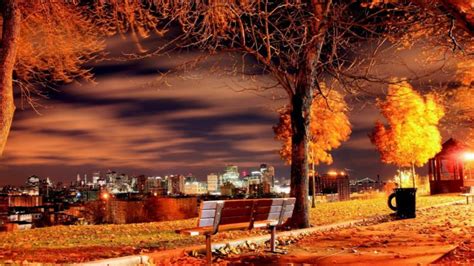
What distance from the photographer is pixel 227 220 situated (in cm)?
941

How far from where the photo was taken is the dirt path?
29.1 ft

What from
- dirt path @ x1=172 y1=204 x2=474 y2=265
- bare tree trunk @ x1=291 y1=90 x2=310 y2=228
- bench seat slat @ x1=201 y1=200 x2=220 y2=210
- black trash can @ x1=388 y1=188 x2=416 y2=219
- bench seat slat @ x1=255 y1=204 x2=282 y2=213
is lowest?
dirt path @ x1=172 y1=204 x2=474 y2=265

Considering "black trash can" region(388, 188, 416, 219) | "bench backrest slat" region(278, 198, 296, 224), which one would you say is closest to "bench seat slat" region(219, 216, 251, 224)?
"bench backrest slat" region(278, 198, 296, 224)

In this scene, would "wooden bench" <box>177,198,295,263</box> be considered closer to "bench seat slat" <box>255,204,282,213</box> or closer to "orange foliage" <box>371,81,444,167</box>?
"bench seat slat" <box>255,204,282,213</box>

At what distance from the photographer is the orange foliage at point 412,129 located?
4075 cm

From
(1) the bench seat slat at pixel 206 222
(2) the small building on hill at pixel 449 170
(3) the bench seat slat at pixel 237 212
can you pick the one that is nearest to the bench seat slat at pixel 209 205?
(1) the bench seat slat at pixel 206 222

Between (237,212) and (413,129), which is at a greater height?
(413,129)

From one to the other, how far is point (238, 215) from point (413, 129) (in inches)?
1326

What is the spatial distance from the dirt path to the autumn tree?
27322mm

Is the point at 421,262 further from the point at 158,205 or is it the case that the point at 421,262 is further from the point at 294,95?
the point at 158,205

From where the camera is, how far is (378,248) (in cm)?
1031

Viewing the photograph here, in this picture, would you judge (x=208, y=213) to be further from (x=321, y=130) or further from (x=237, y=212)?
(x=321, y=130)

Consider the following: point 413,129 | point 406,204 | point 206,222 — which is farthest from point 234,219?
point 413,129

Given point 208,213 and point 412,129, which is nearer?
point 208,213
